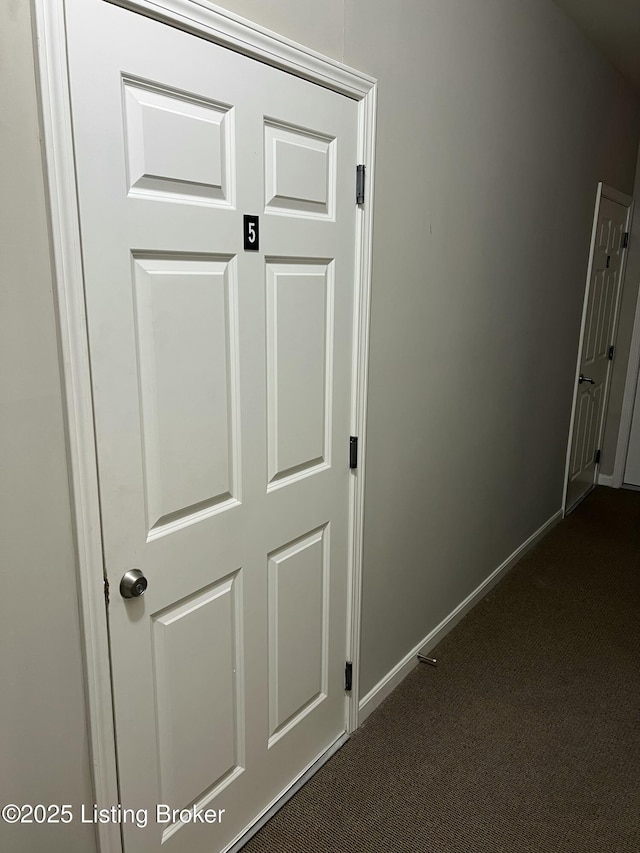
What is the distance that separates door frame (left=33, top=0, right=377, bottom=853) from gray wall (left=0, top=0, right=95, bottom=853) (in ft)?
0.06

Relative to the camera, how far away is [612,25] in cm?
298

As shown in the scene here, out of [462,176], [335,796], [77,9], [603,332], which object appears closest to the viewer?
[77,9]

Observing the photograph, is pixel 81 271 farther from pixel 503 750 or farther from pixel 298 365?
pixel 503 750

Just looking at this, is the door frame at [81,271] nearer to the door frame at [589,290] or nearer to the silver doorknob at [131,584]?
the silver doorknob at [131,584]

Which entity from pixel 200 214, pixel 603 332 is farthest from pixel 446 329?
pixel 603 332

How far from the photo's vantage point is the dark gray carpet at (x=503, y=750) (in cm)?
183

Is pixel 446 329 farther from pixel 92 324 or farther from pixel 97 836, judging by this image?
pixel 97 836

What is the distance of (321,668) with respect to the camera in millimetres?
2051

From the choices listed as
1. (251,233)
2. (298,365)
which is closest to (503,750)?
(298,365)

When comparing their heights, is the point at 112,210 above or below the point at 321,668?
above

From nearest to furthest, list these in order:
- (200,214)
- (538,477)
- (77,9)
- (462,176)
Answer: (77,9)
(200,214)
(462,176)
(538,477)

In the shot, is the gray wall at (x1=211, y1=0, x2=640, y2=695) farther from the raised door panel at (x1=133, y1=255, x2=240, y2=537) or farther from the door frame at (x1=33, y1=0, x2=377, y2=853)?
the raised door panel at (x1=133, y1=255, x2=240, y2=537)

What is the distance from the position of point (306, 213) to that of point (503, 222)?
131 centimetres

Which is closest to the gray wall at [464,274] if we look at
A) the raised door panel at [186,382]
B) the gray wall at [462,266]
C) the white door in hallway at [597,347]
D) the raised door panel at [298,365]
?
the gray wall at [462,266]
